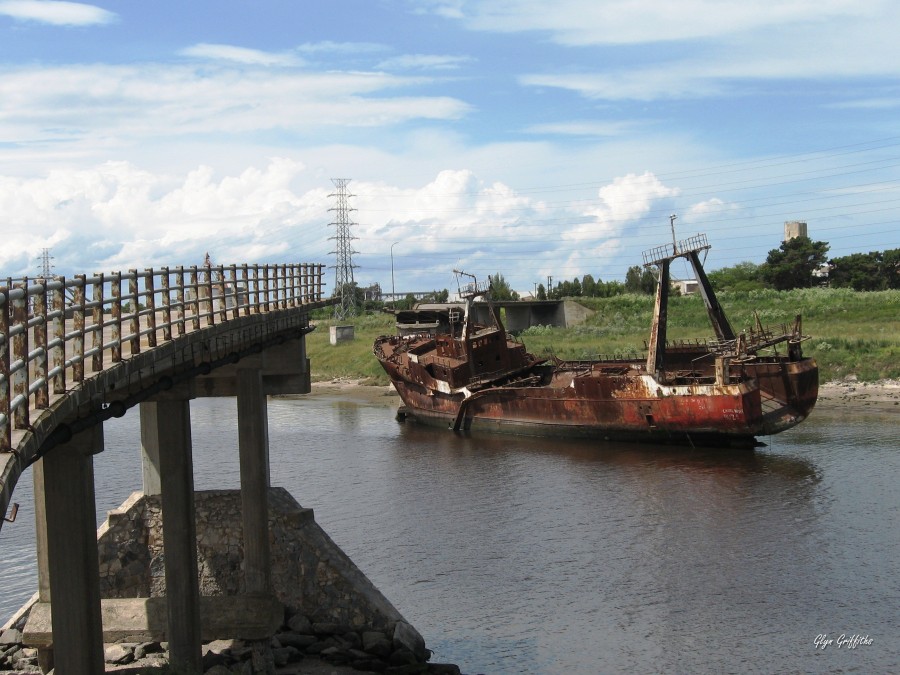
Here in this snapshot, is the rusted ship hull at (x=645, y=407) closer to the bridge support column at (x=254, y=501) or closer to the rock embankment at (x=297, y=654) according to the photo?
the rock embankment at (x=297, y=654)

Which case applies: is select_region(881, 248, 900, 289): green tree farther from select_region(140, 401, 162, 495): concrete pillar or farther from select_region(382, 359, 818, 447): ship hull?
select_region(140, 401, 162, 495): concrete pillar

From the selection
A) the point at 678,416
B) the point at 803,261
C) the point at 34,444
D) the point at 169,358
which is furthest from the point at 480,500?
the point at 803,261

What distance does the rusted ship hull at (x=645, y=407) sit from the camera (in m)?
43.9

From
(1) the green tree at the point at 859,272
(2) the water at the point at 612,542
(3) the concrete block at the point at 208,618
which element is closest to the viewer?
(3) the concrete block at the point at 208,618

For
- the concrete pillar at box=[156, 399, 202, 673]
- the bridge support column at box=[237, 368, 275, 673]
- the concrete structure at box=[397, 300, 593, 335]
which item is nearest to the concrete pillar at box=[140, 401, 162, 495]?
the bridge support column at box=[237, 368, 275, 673]

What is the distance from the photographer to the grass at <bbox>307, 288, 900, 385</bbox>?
6169 cm

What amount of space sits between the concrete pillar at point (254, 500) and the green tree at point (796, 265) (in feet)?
302

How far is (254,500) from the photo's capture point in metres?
19.4

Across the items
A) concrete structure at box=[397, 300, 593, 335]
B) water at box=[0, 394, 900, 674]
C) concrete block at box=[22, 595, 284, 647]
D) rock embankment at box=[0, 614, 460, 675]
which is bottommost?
water at box=[0, 394, 900, 674]

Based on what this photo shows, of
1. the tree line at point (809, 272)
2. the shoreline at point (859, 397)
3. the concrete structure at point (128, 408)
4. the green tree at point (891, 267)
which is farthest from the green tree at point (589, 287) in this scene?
the concrete structure at point (128, 408)

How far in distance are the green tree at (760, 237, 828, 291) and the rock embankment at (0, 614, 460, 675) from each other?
91.9 metres
